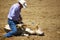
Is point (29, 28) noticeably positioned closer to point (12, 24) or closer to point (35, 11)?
point (12, 24)

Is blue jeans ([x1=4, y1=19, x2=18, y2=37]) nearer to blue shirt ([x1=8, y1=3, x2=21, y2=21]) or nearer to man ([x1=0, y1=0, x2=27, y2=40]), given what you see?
man ([x1=0, y1=0, x2=27, y2=40])

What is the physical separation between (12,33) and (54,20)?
2.19 meters

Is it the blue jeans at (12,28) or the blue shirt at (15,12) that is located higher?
the blue shirt at (15,12)

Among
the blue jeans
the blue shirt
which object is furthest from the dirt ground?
the blue shirt

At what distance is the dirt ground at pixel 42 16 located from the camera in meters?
9.05

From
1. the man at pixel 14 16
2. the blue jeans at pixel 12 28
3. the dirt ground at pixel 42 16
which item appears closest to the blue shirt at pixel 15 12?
the man at pixel 14 16

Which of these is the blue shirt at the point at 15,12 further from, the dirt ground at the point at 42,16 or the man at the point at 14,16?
the dirt ground at the point at 42,16

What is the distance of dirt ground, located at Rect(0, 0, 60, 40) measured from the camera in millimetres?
9047

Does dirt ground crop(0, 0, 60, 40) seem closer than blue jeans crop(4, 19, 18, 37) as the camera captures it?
No

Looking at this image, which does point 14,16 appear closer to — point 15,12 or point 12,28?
point 15,12

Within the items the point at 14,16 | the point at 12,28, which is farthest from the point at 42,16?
the point at 12,28

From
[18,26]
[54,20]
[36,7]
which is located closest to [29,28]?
[18,26]

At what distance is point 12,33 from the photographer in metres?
8.91

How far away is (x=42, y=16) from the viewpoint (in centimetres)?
1098
